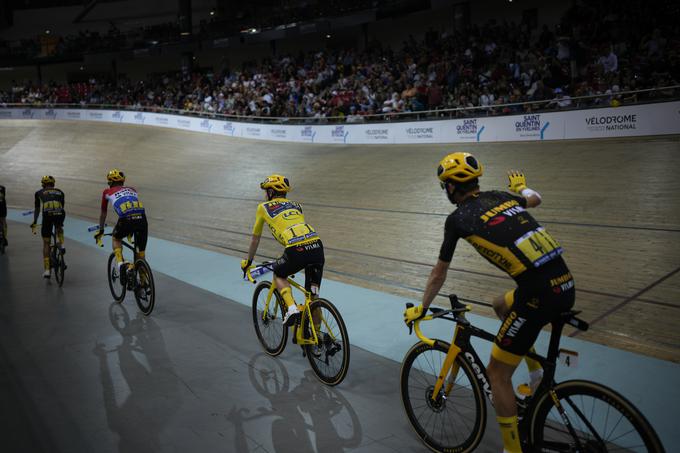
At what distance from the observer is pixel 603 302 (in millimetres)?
4988

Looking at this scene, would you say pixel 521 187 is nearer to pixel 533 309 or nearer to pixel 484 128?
pixel 533 309

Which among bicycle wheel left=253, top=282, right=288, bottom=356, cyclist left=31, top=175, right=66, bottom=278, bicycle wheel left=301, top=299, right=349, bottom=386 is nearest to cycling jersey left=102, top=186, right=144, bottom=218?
cyclist left=31, top=175, right=66, bottom=278

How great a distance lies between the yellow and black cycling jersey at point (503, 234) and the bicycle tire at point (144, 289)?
401cm

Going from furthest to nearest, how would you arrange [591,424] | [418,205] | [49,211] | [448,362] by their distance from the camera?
[418,205] → [49,211] → [448,362] → [591,424]

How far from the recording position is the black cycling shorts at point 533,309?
7.70ft

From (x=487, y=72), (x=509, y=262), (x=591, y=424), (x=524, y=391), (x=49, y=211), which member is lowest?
(x=591, y=424)

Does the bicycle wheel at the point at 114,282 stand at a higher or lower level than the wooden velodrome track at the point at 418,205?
lower

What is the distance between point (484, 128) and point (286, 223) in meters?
10.5

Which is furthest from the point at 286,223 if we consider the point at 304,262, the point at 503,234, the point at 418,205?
the point at 418,205

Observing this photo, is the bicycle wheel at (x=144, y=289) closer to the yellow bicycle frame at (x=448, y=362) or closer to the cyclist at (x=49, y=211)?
the cyclist at (x=49, y=211)

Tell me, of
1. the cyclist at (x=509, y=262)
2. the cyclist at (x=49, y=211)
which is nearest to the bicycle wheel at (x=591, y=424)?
the cyclist at (x=509, y=262)

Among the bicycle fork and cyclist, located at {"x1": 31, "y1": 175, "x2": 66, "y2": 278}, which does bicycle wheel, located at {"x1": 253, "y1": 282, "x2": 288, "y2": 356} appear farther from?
cyclist, located at {"x1": 31, "y1": 175, "x2": 66, "y2": 278}

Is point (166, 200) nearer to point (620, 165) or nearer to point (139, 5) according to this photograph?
point (620, 165)

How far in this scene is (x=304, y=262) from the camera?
405cm
